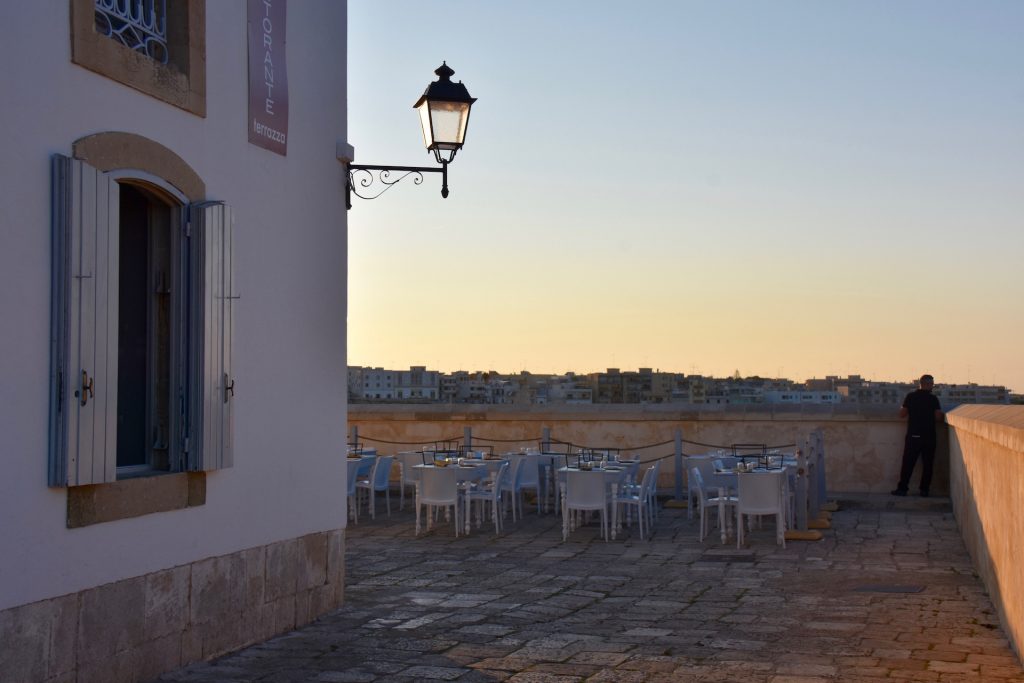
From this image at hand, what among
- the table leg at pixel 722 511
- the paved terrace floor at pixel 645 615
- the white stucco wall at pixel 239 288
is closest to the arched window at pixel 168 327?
the white stucco wall at pixel 239 288

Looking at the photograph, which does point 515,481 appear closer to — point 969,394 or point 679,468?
point 679,468

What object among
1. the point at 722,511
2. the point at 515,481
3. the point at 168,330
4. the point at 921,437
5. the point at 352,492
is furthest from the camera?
the point at 921,437

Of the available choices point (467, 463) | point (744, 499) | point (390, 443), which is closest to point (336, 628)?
point (744, 499)

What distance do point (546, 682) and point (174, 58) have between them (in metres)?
3.78

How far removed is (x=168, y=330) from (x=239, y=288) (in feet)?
1.76

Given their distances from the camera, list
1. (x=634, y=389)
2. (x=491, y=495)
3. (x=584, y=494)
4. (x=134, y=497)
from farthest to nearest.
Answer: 1. (x=634, y=389)
2. (x=491, y=495)
3. (x=584, y=494)
4. (x=134, y=497)

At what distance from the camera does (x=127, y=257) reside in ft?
21.5

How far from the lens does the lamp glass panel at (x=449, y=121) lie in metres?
8.04

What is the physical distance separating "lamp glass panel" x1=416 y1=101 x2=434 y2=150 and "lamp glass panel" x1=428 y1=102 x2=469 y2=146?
3cm

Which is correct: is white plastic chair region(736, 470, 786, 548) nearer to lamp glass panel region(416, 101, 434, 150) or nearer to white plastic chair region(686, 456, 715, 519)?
white plastic chair region(686, 456, 715, 519)

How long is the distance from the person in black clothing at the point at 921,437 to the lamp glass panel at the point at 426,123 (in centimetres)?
938

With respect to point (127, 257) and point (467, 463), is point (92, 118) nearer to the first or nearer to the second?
point (127, 257)

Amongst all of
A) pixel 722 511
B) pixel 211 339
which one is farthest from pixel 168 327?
pixel 722 511

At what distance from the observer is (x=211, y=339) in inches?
253
